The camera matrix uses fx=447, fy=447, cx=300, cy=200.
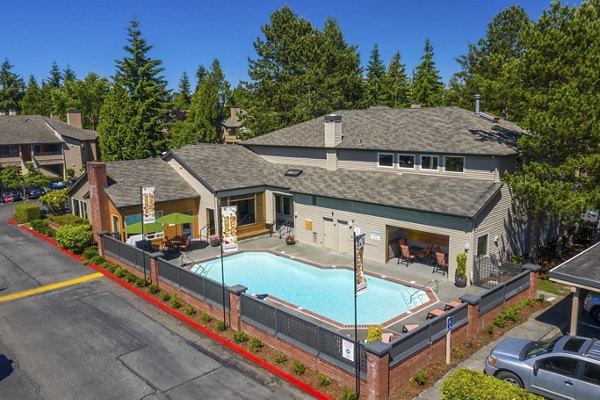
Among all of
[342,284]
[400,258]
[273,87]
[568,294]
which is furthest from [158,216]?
[273,87]

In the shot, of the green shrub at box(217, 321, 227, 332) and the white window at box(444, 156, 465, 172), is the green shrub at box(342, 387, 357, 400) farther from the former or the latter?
the white window at box(444, 156, 465, 172)

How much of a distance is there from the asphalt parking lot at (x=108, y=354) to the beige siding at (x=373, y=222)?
11940 millimetres

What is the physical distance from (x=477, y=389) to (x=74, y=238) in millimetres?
25354

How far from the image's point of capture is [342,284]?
23.2 metres

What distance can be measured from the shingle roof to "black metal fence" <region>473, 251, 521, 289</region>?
55311 mm

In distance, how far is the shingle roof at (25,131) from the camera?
185ft

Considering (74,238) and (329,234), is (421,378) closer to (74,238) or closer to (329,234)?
(329,234)

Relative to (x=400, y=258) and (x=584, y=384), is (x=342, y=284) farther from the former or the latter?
(x=584, y=384)

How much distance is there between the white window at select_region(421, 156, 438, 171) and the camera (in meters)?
26.3

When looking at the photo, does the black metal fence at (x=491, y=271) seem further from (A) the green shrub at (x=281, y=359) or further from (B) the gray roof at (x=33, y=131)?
(B) the gray roof at (x=33, y=131)

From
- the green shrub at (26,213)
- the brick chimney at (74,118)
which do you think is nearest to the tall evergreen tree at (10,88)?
the brick chimney at (74,118)

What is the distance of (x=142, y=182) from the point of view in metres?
30.6

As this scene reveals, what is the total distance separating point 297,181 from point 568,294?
17388 mm

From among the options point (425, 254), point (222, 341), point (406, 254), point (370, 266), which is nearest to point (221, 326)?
point (222, 341)
